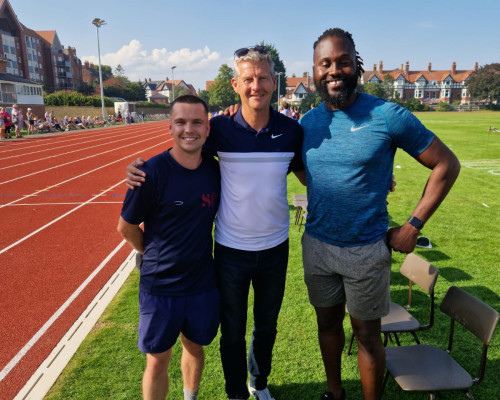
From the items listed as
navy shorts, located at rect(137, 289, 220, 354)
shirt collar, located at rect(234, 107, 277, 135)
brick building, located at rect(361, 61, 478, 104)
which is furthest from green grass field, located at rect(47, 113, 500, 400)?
brick building, located at rect(361, 61, 478, 104)

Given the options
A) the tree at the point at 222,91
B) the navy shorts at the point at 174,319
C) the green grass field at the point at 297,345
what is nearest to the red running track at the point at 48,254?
the green grass field at the point at 297,345

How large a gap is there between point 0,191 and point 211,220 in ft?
34.2

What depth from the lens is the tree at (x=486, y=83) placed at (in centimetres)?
8025

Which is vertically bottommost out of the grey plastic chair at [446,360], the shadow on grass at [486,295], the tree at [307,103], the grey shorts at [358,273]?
the shadow on grass at [486,295]

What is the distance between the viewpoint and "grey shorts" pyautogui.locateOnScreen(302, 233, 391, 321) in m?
2.19

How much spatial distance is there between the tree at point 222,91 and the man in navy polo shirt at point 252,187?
77.1 m

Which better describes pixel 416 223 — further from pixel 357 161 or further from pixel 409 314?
pixel 409 314

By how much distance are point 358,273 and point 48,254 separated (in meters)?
5.19

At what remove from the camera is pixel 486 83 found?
81062mm

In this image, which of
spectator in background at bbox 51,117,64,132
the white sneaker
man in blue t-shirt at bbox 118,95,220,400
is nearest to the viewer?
man in blue t-shirt at bbox 118,95,220,400

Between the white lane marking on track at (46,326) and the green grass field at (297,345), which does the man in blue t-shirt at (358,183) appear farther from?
the white lane marking on track at (46,326)

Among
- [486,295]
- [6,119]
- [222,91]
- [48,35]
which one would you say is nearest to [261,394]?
[486,295]

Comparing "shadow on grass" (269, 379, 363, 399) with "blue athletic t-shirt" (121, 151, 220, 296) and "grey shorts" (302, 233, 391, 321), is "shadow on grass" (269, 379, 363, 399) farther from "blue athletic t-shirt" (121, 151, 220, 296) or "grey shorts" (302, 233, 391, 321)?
"blue athletic t-shirt" (121, 151, 220, 296)

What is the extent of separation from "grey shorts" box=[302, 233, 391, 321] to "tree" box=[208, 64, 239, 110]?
77446 millimetres
